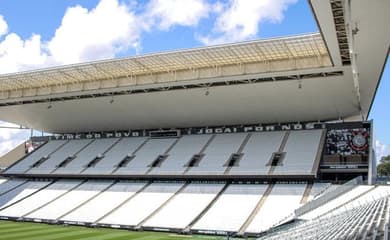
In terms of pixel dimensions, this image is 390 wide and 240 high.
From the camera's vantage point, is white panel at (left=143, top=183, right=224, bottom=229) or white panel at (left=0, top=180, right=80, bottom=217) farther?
white panel at (left=0, top=180, right=80, bottom=217)

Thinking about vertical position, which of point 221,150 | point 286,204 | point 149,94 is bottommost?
point 286,204

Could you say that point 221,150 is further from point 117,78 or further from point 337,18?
point 337,18

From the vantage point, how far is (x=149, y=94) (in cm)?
3297

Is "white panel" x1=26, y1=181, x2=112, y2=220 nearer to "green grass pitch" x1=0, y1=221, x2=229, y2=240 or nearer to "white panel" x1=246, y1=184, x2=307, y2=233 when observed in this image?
"green grass pitch" x1=0, y1=221, x2=229, y2=240

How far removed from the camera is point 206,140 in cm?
3631

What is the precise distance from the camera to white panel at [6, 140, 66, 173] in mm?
41000

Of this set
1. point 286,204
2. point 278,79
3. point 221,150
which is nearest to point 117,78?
point 221,150

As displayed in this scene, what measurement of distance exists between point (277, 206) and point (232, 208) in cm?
Result: 281

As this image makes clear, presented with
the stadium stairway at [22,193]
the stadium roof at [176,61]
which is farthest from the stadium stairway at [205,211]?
the stadium stairway at [22,193]

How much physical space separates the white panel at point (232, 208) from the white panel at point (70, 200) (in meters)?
10.6

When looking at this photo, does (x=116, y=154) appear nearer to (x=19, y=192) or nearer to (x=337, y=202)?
(x=19, y=192)

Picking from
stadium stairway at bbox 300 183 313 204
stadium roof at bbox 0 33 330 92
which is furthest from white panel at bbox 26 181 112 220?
stadium stairway at bbox 300 183 313 204

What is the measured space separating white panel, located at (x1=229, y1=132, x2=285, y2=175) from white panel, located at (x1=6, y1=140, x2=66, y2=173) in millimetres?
20601

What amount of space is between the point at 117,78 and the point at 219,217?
43.2 ft
